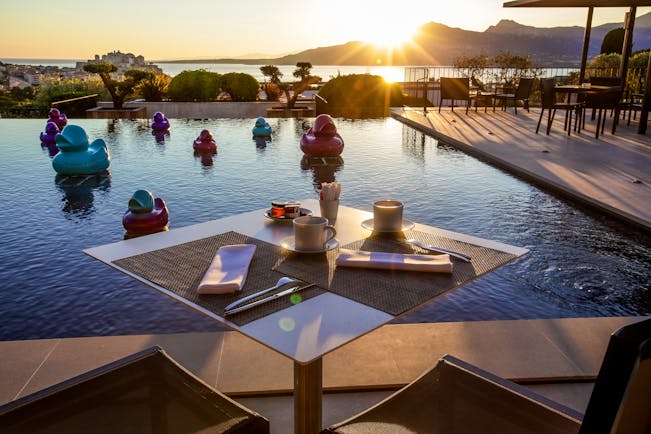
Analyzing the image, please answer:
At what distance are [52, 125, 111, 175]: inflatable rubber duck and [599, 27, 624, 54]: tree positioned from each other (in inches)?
695

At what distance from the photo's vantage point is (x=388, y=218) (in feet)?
6.59

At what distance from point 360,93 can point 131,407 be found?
16.8 metres

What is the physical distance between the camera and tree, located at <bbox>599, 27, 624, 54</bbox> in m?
18.3

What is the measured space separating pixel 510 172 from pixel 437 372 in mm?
6153

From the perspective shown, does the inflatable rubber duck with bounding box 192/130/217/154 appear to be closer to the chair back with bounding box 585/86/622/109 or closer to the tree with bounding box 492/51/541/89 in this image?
the chair back with bounding box 585/86/622/109

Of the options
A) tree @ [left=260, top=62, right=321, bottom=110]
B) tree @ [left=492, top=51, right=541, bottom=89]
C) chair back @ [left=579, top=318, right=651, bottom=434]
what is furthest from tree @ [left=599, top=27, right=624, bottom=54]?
chair back @ [left=579, top=318, right=651, bottom=434]

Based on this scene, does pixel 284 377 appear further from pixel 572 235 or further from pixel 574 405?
pixel 572 235

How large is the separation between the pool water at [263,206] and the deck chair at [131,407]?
1708 mm

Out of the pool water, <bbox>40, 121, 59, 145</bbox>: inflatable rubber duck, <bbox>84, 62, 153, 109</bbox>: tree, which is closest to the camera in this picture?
the pool water

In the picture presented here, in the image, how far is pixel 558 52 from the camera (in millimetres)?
71000

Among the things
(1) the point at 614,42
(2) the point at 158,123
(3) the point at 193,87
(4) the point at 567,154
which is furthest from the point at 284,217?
(1) the point at 614,42

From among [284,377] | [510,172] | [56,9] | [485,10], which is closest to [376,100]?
[485,10]

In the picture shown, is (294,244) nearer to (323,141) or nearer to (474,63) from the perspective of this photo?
(323,141)

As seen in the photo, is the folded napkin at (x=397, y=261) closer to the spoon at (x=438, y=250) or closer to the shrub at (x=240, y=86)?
the spoon at (x=438, y=250)
